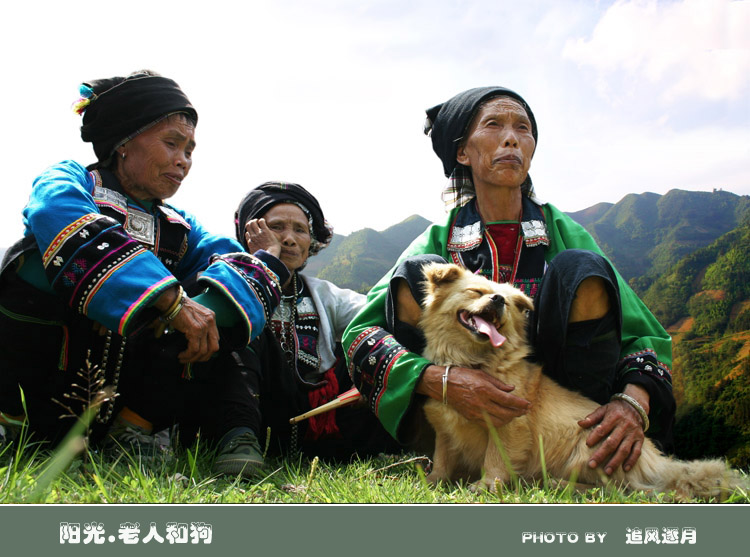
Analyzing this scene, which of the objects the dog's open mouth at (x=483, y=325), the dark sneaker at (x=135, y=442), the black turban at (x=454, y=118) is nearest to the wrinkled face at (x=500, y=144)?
the black turban at (x=454, y=118)

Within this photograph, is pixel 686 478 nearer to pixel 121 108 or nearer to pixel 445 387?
pixel 445 387

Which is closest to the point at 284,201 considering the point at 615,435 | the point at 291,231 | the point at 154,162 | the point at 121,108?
the point at 291,231

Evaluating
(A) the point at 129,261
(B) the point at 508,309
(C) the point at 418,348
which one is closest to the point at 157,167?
(A) the point at 129,261

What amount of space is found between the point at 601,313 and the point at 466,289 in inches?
26.8

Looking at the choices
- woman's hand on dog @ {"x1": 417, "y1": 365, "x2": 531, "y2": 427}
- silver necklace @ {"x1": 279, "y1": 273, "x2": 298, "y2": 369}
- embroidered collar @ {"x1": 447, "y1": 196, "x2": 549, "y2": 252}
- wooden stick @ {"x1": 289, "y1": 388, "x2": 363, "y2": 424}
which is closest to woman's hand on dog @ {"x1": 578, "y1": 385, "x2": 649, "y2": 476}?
woman's hand on dog @ {"x1": 417, "y1": 365, "x2": 531, "y2": 427}

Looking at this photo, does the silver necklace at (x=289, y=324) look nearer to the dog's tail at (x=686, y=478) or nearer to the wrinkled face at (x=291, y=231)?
the wrinkled face at (x=291, y=231)

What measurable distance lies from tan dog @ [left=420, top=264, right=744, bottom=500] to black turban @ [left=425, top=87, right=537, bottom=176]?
1.27 meters

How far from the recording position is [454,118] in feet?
12.0

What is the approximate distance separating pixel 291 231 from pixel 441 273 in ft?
4.98

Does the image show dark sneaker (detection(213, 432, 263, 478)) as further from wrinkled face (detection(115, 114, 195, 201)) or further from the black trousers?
wrinkled face (detection(115, 114, 195, 201))

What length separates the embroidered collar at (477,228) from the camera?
3.32m

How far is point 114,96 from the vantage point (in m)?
3.00

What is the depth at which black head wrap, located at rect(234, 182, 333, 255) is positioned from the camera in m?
4.00

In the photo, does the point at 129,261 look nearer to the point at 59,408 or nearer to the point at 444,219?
the point at 59,408
